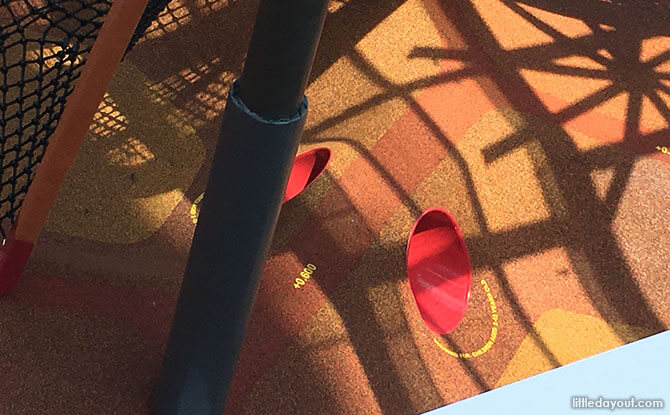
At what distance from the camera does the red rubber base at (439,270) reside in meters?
4.55

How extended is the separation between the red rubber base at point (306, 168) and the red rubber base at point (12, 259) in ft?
5.55

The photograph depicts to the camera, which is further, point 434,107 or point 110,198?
point 434,107

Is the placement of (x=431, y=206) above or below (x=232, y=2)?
below

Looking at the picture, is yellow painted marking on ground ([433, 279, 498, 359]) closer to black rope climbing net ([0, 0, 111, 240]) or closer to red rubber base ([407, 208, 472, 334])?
red rubber base ([407, 208, 472, 334])

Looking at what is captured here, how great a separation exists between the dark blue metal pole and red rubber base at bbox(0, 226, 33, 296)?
0.96m

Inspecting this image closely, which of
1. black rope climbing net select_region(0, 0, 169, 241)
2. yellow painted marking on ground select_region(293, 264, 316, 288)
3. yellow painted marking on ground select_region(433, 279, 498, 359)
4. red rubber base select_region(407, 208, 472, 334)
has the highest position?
black rope climbing net select_region(0, 0, 169, 241)

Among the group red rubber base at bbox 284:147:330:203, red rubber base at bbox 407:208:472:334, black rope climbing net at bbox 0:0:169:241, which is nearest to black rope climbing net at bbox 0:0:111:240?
black rope climbing net at bbox 0:0:169:241

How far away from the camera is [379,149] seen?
5363mm

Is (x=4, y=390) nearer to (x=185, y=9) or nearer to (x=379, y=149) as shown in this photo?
(x=379, y=149)

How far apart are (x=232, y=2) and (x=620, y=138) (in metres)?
3.38

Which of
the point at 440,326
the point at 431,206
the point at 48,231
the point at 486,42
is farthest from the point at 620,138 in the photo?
the point at 48,231

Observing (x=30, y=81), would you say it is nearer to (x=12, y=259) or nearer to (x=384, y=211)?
(x=12, y=259)

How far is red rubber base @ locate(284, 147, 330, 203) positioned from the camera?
4887mm

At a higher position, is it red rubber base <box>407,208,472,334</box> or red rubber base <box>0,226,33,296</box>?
red rubber base <box>0,226,33,296</box>
